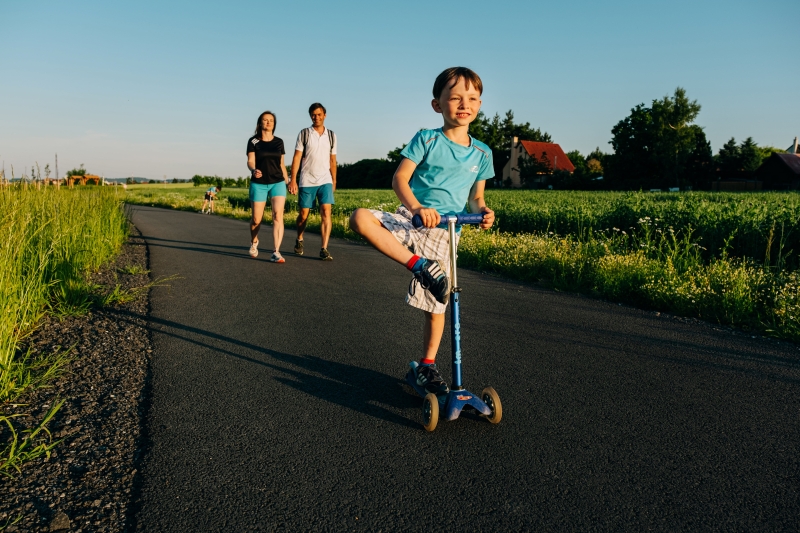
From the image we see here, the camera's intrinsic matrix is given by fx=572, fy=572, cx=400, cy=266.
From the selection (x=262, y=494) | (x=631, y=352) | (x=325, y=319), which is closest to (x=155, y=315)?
(x=325, y=319)

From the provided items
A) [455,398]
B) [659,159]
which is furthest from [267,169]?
[659,159]

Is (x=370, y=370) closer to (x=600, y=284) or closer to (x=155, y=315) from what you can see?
(x=155, y=315)

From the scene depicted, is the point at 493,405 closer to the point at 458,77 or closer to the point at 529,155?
the point at 458,77

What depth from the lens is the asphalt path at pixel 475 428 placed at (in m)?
2.20

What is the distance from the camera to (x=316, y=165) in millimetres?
8953

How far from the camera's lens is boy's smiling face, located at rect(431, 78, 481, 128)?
3018mm

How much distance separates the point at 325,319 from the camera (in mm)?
5277

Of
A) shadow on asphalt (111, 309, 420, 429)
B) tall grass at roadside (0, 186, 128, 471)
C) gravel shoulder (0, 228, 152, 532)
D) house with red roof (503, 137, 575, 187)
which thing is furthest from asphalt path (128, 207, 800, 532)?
house with red roof (503, 137, 575, 187)

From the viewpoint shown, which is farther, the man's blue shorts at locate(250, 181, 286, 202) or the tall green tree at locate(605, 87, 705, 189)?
the tall green tree at locate(605, 87, 705, 189)

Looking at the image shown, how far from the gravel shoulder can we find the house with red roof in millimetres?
79125

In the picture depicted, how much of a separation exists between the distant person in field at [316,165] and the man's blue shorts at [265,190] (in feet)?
0.61

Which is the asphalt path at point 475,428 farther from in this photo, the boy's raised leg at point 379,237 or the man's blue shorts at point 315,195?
the man's blue shorts at point 315,195

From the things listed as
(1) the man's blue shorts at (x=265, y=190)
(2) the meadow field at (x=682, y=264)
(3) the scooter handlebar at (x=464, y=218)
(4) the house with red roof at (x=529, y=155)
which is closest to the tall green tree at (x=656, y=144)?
(4) the house with red roof at (x=529, y=155)

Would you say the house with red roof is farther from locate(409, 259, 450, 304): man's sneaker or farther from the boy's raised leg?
locate(409, 259, 450, 304): man's sneaker
